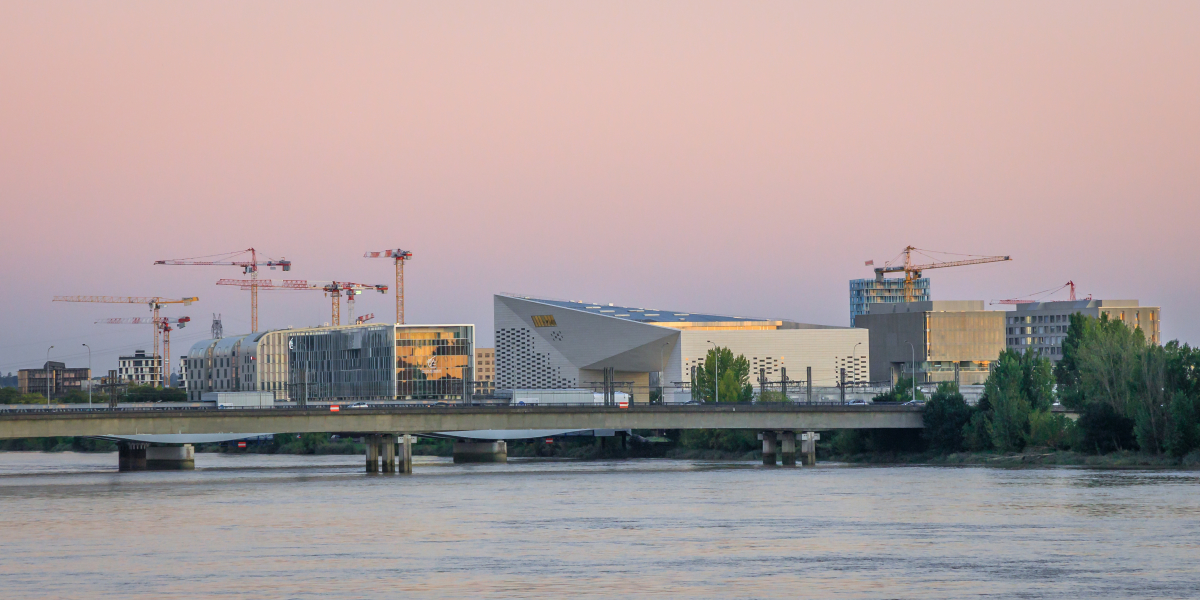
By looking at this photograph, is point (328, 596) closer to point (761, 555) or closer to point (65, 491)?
point (761, 555)

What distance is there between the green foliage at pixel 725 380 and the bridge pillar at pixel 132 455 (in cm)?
4983

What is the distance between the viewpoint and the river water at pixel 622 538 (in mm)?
34219

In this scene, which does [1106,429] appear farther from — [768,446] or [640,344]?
[640,344]

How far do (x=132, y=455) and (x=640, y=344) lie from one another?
77.6 meters

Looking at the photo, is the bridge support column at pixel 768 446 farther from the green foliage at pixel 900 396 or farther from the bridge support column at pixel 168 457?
the bridge support column at pixel 168 457

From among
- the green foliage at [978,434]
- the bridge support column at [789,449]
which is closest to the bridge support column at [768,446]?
the bridge support column at [789,449]

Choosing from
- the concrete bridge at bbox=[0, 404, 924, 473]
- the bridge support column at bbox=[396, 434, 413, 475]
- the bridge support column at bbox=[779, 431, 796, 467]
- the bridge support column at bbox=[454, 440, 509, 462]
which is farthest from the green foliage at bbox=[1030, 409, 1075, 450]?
the bridge support column at bbox=[454, 440, 509, 462]

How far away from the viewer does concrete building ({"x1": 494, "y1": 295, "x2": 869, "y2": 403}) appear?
182375 mm

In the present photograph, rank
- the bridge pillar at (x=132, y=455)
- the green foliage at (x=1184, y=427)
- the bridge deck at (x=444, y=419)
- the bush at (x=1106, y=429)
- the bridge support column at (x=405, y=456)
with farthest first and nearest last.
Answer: the bridge pillar at (x=132, y=455) < the bridge support column at (x=405, y=456) < the bush at (x=1106, y=429) < the bridge deck at (x=444, y=419) < the green foliage at (x=1184, y=427)

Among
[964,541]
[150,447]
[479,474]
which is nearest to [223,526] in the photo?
[964,541]

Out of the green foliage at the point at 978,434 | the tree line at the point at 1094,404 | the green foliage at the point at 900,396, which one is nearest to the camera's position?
the tree line at the point at 1094,404

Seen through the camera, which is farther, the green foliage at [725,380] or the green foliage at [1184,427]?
the green foliage at [725,380]

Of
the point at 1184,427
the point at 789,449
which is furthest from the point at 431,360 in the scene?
the point at 1184,427

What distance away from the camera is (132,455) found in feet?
390
